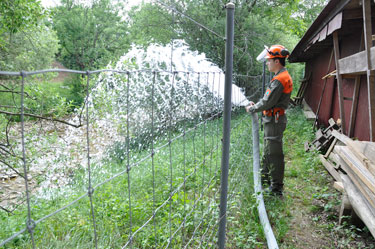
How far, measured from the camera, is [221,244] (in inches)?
88.9

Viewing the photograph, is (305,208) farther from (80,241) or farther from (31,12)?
(31,12)

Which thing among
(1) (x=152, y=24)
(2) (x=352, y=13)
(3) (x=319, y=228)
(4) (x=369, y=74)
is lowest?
(3) (x=319, y=228)

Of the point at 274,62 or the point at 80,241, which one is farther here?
the point at 274,62

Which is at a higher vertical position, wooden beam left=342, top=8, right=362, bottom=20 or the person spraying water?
wooden beam left=342, top=8, right=362, bottom=20

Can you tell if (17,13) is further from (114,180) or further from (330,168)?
(330,168)

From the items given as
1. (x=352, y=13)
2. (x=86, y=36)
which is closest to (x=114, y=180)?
(x=86, y=36)

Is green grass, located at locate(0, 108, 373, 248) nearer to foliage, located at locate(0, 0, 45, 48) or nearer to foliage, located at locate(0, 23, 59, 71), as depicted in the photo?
foliage, located at locate(0, 0, 45, 48)

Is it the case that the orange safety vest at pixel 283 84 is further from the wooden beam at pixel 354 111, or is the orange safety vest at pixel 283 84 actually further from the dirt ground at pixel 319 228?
the wooden beam at pixel 354 111

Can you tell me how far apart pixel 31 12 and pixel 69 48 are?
160 cm

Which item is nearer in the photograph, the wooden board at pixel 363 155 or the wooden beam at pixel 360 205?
the wooden beam at pixel 360 205

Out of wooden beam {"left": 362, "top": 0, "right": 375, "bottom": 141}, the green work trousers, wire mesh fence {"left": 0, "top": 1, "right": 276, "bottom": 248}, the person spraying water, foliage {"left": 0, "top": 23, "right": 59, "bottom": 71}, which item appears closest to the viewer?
wire mesh fence {"left": 0, "top": 1, "right": 276, "bottom": 248}

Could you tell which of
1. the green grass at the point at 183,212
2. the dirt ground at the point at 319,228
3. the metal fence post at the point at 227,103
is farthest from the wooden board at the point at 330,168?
the metal fence post at the point at 227,103

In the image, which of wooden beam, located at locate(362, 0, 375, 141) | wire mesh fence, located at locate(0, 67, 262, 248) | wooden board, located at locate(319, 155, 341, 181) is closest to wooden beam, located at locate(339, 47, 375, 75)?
wooden beam, located at locate(362, 0, 375, 141)

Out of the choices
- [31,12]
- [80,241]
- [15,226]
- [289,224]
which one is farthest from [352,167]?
[31,12]
